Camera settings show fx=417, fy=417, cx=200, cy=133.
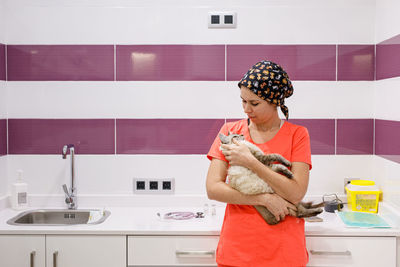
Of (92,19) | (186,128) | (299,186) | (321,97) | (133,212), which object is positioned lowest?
(133,212)

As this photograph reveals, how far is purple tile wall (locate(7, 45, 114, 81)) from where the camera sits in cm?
262

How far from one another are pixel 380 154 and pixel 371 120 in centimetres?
23

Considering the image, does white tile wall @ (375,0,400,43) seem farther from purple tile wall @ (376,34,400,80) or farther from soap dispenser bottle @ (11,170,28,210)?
soap dispenser bottle @ (11,170,28,210)

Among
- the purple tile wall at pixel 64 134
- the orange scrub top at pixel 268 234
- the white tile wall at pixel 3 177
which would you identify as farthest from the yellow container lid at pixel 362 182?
the white tile wall at pixel 3 177

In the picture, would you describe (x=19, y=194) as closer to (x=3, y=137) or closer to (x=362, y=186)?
(x=3, y=137)

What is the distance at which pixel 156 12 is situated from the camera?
2602 millimetres

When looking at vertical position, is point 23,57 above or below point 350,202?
above

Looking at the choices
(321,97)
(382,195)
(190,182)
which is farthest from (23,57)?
(382,195)

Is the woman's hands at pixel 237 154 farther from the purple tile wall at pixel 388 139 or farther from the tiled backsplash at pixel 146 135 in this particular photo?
the purple tile wall at pixel 388 139

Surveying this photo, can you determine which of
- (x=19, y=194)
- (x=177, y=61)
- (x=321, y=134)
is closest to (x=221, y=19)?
(x=177, y=61)

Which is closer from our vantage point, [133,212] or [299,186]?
[299,186]

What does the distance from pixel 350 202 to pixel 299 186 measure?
0.89 m

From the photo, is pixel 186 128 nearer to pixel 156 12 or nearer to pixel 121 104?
pixel 121 104

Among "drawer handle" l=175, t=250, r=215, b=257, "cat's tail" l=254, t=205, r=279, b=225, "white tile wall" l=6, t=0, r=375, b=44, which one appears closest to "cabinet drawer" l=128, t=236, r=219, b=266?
"drawer handle" l=175, t=250, r=215, b=257
